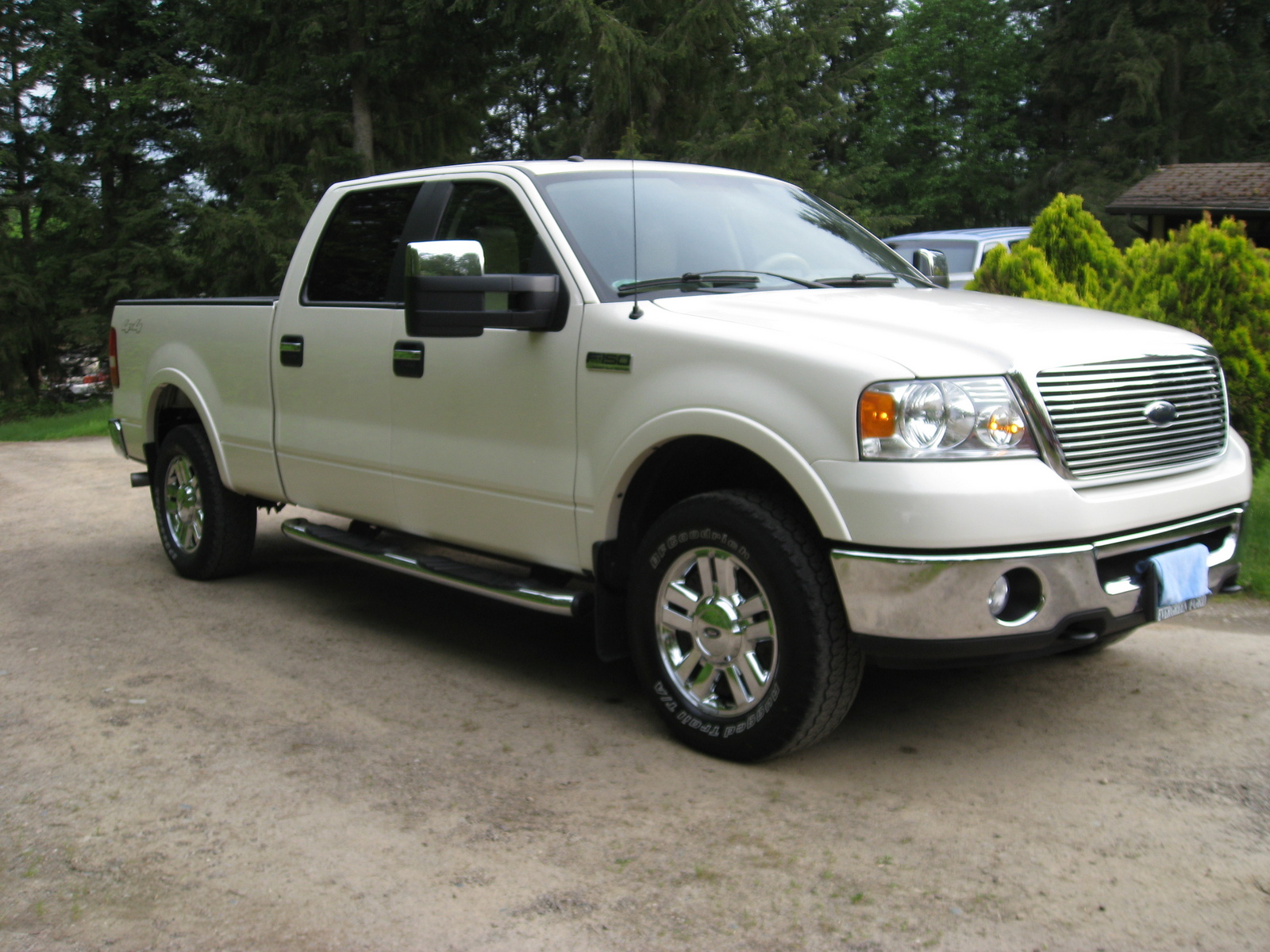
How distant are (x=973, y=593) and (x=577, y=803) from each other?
1305 mm

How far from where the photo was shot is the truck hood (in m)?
→ 3.63

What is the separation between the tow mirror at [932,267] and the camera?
18.7 ft

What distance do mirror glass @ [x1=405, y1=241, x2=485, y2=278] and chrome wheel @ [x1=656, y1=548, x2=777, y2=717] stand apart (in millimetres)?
1235

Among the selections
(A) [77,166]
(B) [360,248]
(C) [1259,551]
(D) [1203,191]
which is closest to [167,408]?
(B) [360,248]

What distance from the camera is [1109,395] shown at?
3.79 metres

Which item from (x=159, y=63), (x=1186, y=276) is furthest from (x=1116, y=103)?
(x=1186, y=276)

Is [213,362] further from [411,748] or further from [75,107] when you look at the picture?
[75,107]

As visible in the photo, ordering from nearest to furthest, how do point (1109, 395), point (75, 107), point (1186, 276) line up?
point (1109, 395) < point (1186, 276) < point (75, 107)

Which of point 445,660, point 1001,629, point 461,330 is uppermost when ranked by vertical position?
point 461,330

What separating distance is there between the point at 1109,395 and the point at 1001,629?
82cm

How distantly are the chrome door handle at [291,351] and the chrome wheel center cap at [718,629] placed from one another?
2546mm

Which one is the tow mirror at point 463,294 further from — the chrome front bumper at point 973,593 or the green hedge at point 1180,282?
the green hedge at point 1180,282

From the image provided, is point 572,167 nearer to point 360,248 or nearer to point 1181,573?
point 360,248

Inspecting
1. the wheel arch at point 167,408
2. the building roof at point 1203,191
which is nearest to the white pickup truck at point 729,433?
the wheel arch at point 167,408
